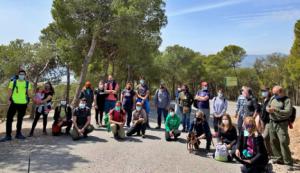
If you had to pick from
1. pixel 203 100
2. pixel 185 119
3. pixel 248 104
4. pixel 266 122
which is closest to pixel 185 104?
pixel 185 119

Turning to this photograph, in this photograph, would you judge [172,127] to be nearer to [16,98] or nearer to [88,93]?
[88,93]

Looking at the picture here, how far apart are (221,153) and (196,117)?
1.27m

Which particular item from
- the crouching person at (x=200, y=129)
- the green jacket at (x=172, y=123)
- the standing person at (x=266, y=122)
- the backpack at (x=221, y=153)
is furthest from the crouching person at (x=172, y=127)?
the standing person at (x=266, y=122)

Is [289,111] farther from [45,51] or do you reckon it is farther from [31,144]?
[45,51]

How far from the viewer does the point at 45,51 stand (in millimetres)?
20922

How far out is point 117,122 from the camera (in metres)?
9.70

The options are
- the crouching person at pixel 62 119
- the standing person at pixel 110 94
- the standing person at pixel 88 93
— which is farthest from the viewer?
the standing person at pixel 110 94

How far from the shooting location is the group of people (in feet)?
21.3

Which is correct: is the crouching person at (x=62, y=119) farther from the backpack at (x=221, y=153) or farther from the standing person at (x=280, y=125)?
the standing person at (x=280, y=125)

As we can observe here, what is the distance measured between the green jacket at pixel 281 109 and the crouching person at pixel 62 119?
5777 mm

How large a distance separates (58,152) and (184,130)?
495cm

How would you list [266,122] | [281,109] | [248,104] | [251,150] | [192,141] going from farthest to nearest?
[248,104] < [192,141] < [266,122] < [281,109] < [251,150]

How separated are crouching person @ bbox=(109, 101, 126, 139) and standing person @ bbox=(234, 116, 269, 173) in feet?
13.2

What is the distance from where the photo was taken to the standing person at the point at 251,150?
6.20 meters
